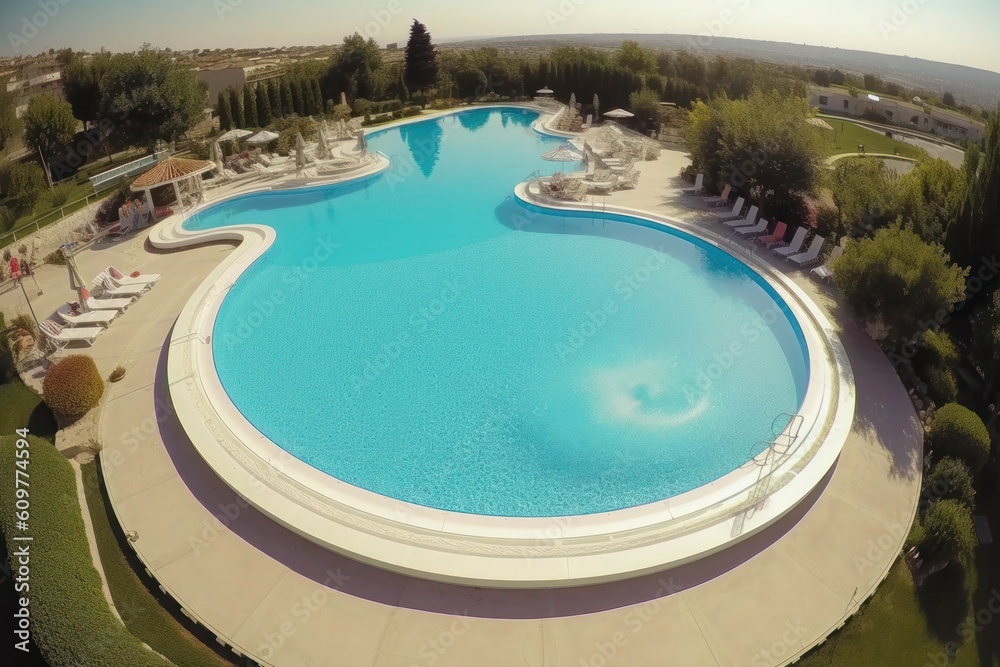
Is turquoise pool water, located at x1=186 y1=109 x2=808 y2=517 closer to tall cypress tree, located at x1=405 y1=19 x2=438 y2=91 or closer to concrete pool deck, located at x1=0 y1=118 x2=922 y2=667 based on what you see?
concrete pool deck, located at x1=0 y1=118 x2=922 y2=667

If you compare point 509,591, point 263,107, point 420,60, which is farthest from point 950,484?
point 420,60

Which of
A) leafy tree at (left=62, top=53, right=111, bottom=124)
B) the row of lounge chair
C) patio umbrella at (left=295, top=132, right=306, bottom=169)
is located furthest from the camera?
leafy tree at (left=62, top=53, right=111, bottom=124)

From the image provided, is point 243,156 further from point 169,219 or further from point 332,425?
point 332,425

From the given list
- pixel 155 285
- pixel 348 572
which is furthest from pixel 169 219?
pixel 348 572

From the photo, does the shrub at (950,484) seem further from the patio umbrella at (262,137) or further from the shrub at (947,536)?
the patio umbrella at (262,137)

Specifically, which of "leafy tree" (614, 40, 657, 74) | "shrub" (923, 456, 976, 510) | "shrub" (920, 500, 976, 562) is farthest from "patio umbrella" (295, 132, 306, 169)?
"leafy tree" (614, 40, 657, 74)

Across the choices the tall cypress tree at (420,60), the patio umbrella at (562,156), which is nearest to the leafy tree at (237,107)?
the tall cypress tree at (420,60)

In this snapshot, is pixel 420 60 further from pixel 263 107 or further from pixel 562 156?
pixel 562 156
